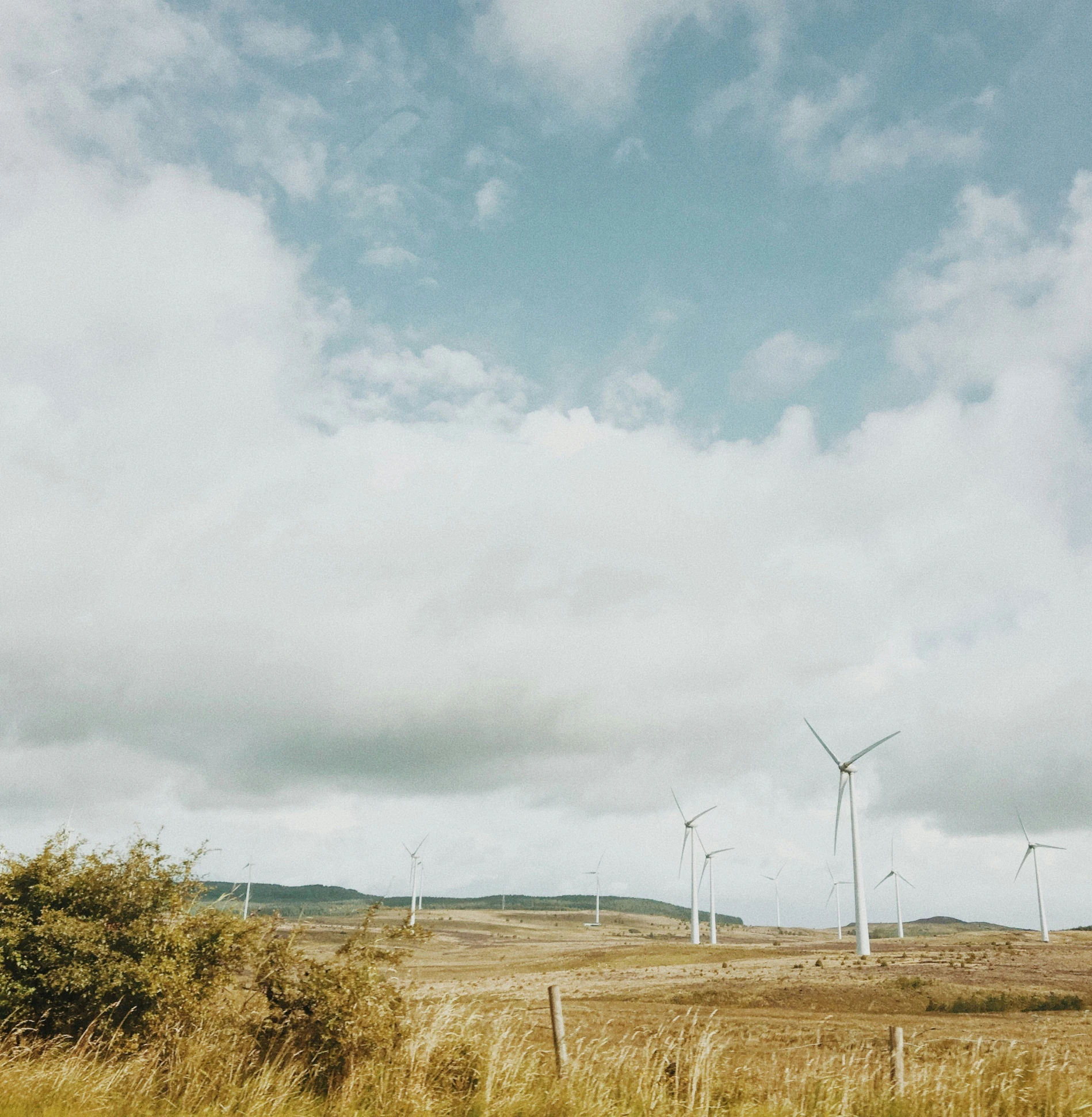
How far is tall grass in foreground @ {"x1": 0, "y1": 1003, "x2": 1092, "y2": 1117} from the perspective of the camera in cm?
1361

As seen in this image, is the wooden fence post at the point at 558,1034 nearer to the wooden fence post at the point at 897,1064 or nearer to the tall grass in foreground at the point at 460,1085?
the tall grass in foreground at the point at 460,1085

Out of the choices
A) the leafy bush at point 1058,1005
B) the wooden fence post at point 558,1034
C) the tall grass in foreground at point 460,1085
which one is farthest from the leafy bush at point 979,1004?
the wooden fence post at point 558,1034

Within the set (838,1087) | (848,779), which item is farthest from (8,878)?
(848,779)

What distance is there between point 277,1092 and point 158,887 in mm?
7284

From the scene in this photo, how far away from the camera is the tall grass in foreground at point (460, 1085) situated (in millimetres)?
13609

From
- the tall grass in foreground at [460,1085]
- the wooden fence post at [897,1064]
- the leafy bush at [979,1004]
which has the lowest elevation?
the leafy bush at [979,1004]

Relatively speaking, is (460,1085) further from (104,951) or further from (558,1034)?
(104,951)

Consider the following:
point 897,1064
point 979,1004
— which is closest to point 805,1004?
point 979,1004

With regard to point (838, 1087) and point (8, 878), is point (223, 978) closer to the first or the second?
point (8, 878)

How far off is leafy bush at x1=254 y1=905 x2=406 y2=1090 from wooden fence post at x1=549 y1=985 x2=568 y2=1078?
2.68 metres

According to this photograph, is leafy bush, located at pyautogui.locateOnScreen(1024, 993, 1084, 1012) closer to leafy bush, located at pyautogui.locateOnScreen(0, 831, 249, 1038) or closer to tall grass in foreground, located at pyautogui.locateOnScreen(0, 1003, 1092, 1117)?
tall grass in foreground, located at pyautogui.locateOnScreen(0, 1003, 1092, 1117)

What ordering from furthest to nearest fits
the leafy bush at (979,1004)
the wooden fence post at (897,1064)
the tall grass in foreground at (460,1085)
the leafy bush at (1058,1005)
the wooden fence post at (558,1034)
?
the leafy bush at (979,1004) → the leafy bush at (1058,1005) → the wooden fence post at (558,1034) → the wooden fence post at (897,1064) → the tall grass in foreground at (460,1085)

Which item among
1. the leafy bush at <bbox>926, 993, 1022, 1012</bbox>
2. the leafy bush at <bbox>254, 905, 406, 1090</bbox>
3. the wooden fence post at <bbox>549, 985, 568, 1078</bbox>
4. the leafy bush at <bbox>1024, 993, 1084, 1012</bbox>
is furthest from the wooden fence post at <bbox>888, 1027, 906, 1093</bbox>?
the leafy bush at <bbox>1024, 993, 1084, 1012</bbox>

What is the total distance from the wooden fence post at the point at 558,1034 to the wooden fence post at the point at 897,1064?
5.55 metres
